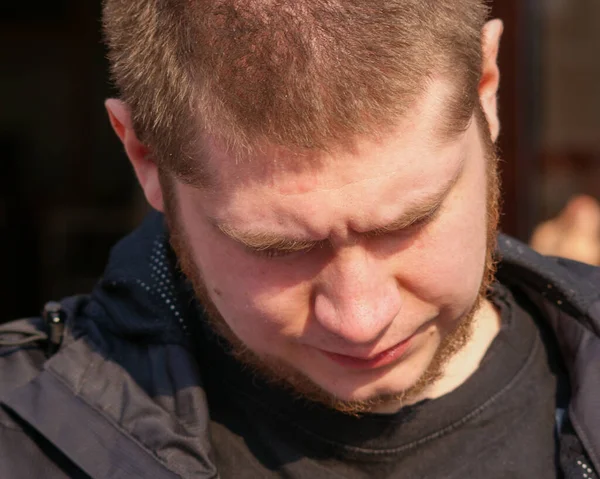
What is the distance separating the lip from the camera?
1.55 metres

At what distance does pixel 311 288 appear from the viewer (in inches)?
59.1

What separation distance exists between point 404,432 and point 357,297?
0.34 meters

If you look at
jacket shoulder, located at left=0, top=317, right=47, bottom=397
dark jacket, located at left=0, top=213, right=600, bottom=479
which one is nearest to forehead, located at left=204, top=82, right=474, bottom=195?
dark jacket, located at left=0, top=213, right=600, bottom=479

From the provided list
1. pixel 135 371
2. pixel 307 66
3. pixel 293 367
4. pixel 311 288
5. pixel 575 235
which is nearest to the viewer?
pixel 307 66

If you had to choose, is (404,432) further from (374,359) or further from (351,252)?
(351,252)

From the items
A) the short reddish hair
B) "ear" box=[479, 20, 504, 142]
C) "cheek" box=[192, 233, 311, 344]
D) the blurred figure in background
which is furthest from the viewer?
the blurred figure in background

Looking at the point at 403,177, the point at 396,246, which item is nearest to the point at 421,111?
the point at 403,177

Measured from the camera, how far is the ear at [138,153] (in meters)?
1.71

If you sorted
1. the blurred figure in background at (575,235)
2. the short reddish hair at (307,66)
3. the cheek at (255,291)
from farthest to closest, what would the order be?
the blurred figure in background at (575,235)
the cheek at (255,291)
the short reddish hair at (307,66)

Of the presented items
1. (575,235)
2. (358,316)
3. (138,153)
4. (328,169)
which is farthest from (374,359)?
(575,235)

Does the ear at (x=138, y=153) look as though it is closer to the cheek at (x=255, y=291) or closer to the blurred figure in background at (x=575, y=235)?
the cheek at (x=255, y=291)

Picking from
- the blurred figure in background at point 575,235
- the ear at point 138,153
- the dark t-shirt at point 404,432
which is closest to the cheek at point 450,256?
the dark t-shirt at point 404,432

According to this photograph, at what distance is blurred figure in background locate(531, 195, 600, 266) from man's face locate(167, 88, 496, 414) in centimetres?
161

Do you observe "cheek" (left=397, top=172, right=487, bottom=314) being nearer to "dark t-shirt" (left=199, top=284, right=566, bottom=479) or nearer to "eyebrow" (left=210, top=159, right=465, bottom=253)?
"eyebrow" (left=210, top=159, right=465, bottom=253)
